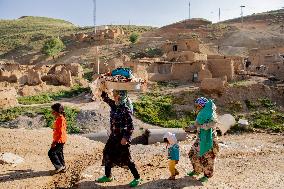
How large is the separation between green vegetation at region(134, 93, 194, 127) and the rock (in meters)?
12.0

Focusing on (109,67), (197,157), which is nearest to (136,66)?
(109,67)

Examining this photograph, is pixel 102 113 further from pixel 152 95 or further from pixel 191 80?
pixel 191 80

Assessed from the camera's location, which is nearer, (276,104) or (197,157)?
(197,157)

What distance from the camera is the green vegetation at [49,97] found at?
25047 millimetres

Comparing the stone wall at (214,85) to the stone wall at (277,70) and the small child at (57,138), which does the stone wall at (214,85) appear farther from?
the small child at (57,138)

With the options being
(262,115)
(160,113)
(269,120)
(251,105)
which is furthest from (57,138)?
(251,105)

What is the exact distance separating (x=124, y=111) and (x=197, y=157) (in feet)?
5.54

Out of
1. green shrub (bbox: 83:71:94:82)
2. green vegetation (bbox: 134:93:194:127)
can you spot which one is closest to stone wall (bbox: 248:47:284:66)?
green vegetation (bbox: 134:93:194:127)

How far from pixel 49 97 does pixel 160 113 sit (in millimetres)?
7020

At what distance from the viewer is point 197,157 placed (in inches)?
328

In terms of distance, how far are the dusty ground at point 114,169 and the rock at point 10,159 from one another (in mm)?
147

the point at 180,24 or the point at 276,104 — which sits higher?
the point at 180,24

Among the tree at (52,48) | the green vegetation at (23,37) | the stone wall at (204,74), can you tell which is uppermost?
the green vegetation at (23,37)

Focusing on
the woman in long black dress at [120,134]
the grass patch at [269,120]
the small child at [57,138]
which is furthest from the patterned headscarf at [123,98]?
the grass patch at [269,120]
